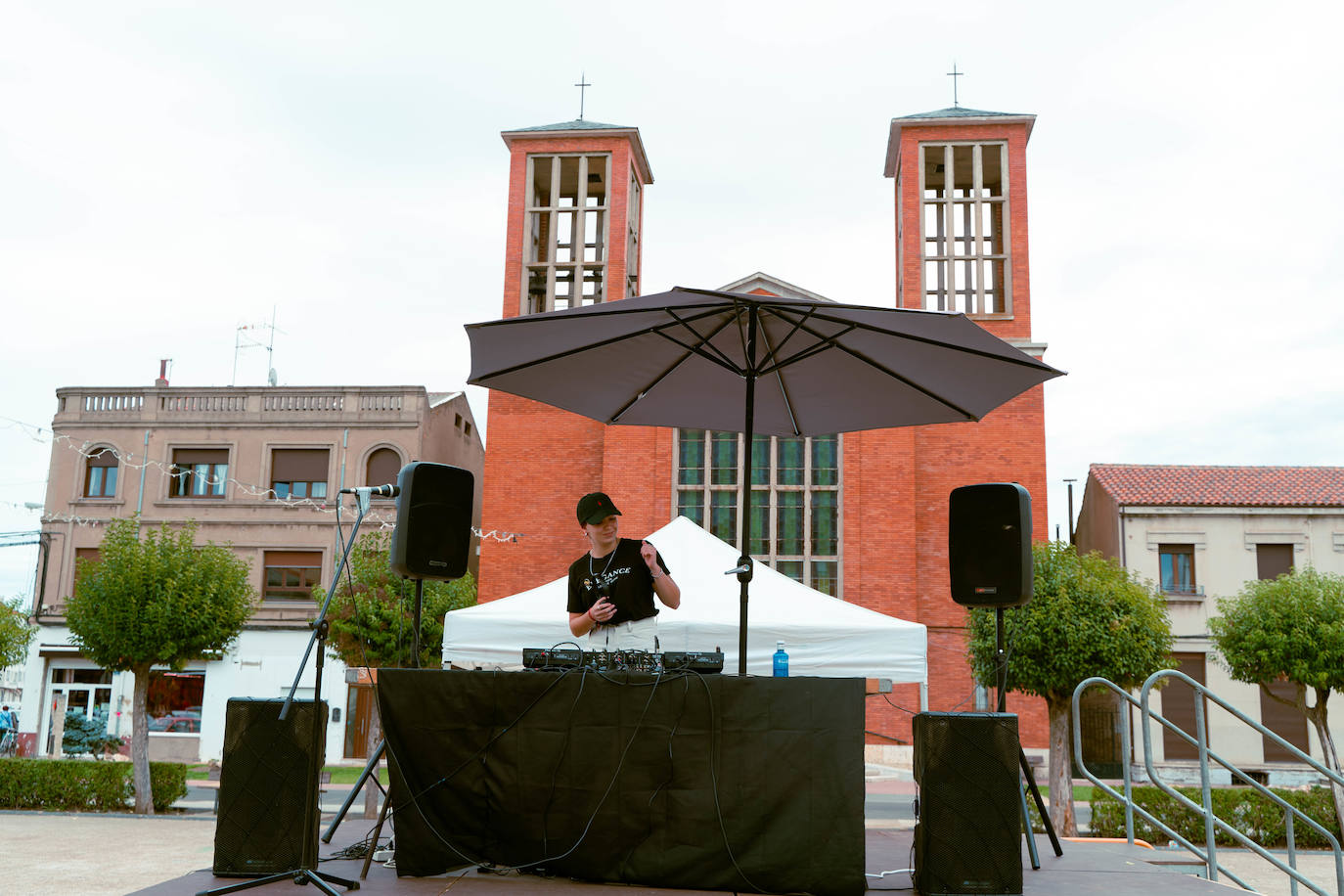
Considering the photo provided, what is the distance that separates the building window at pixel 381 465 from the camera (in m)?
28.7

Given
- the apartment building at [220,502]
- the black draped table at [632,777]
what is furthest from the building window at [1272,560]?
the black draped table at [632,777]

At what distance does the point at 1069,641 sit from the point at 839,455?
9.13 m

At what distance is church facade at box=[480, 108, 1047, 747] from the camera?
80.9 feet

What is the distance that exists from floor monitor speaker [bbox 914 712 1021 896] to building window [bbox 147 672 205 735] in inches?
1083

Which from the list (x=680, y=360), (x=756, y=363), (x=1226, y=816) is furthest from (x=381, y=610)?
(x=756, y=363)

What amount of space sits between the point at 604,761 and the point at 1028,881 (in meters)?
1.86

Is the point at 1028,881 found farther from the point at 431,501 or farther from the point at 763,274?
the point at 763,274

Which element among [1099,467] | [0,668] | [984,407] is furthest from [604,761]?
[1099,467]

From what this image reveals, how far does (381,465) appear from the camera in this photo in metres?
28.9

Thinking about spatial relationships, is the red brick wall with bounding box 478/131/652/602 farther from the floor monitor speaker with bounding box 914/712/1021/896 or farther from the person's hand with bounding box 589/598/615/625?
the floor monitor speaker with bounding box 914/712/1021/896

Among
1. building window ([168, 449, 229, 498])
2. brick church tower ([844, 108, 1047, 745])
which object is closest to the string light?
building window ([168, 449, 229, 498])

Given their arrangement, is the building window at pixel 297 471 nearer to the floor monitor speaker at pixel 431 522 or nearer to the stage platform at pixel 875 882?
the stage platform at pixel 875 882

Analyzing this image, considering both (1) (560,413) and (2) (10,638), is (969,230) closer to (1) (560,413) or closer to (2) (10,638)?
(1) (560,413)

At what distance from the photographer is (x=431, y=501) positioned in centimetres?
498
